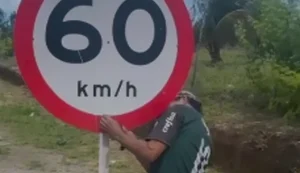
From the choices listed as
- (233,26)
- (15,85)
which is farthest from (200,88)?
(15,85)

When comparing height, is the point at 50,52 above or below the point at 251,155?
above

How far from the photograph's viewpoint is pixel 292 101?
24.9 feet

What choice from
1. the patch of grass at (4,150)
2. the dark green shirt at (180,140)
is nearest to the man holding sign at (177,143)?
the dark green shirt at (180,140)

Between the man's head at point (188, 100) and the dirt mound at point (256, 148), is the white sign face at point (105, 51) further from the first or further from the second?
the dirt mound at point (256, 148)

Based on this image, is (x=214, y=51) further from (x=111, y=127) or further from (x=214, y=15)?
(x=111, y=127)

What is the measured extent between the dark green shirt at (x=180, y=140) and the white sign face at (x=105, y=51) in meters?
0.29

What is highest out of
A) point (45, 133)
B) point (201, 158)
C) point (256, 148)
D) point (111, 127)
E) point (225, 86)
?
point (111, 127)

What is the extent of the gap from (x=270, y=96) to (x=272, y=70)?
0.41m

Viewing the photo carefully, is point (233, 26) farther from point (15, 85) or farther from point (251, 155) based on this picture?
point (15, 85)

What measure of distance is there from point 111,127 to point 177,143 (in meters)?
0.46

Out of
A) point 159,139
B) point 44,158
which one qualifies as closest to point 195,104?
point 159,139

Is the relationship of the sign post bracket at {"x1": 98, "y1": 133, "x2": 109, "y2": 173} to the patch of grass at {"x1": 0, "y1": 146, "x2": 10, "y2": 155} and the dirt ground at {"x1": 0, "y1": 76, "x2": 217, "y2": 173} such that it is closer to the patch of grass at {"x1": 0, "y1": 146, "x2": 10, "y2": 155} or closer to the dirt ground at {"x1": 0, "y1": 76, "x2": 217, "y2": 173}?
the dirt ground at {"x1": 0, "y1": 76, "x2": 217, "y2": 173}

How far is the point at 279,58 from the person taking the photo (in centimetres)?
828

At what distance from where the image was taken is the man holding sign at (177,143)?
2496 mm
